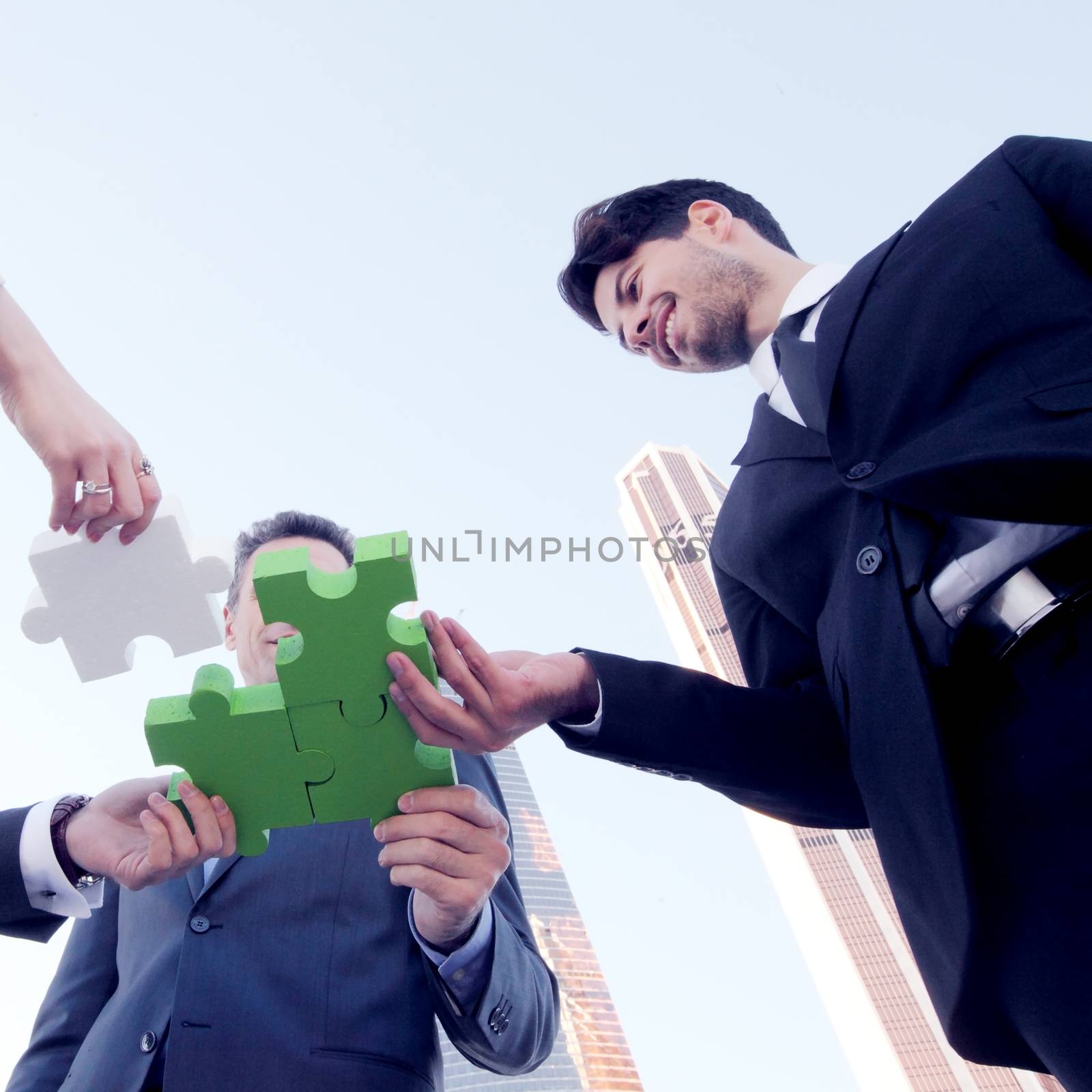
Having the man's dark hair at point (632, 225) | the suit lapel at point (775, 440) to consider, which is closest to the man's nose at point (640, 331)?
the man's dark hair at point (632, 225)

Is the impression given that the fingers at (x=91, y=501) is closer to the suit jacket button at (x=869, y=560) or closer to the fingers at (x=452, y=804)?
the fingers at (x=452, y=804)

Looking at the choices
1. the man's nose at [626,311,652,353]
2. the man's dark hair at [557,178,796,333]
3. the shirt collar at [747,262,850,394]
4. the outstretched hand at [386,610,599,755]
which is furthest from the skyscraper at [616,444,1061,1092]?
the outstretched hand at [386,610,599,755]

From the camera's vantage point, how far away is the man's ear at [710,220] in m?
3.61

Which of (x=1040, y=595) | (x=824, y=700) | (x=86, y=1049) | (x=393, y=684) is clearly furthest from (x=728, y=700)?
(x=86, y=1049)

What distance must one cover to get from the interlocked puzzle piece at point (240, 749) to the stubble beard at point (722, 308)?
203 centimetres

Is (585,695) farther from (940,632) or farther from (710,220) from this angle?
(710,220)

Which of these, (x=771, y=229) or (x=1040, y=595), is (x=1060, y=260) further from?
(x=771, y=229)

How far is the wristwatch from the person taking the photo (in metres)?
2.38

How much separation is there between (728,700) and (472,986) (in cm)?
105

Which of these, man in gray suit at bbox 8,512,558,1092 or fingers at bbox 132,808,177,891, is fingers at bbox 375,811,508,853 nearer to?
man in gray suit at bbox 8,512,558,1092

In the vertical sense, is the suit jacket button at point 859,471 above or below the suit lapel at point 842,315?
below

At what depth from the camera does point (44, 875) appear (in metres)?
2.37

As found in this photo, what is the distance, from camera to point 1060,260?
2135 millimetres

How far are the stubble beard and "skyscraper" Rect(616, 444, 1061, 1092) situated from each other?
65252mm
